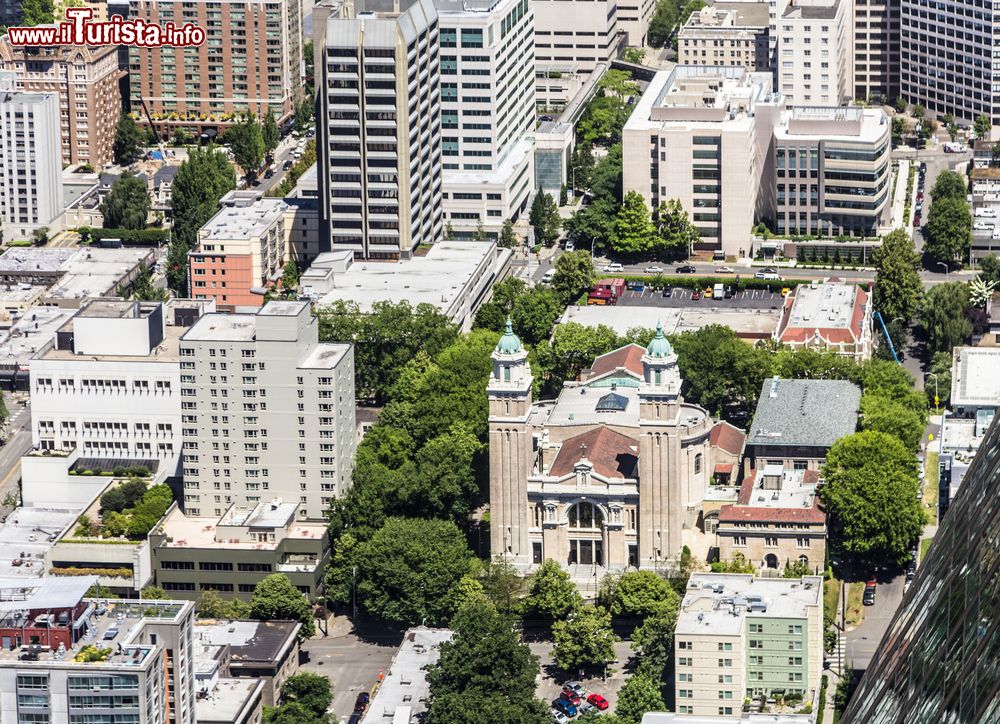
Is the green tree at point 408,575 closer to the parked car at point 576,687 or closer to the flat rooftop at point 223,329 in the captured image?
the parked car at point 576,687

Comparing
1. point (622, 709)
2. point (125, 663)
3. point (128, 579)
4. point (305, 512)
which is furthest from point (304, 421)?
point (125, 663)

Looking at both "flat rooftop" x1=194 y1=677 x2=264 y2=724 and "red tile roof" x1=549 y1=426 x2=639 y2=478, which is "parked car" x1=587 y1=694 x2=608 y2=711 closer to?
"red tile roof" x1=549 y1=426 x2=639 y2=478

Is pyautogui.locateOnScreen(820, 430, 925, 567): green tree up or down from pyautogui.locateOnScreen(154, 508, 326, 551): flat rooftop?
up

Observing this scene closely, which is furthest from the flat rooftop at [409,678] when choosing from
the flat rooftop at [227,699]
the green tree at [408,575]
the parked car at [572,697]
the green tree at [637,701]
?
the green tree at [637,701]

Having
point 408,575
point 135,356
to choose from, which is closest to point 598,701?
point 408,575

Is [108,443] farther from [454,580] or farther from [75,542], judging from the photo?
[454,580]

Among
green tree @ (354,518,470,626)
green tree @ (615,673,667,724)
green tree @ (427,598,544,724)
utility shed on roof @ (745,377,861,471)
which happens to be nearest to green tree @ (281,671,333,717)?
green tree @ (427,598,544,724)
